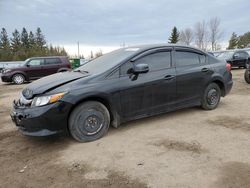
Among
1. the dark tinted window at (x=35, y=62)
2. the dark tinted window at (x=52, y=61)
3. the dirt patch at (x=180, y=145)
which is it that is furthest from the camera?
the dark tinted window at (x=52, y=61)

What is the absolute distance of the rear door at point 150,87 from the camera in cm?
405

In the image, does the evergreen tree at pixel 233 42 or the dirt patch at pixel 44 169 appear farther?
the evergreen tree at pixel 233 42

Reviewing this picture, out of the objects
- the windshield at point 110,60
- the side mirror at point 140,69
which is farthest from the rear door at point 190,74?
the windshield at point 110,60

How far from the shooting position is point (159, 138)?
3.84 m

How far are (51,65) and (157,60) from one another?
10835 millimetres

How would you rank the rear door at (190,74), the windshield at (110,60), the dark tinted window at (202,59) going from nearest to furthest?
the windshield at (110,60) < the rear door at (190,74) < the dark tinted window at (202,59)

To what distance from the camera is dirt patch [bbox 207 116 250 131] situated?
13.9 ft

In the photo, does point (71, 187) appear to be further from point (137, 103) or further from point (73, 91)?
point (137, 103)

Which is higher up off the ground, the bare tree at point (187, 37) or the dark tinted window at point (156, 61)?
the bare tree at point (187, 37)

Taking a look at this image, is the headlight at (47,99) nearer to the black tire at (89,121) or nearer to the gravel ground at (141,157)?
the black tire at (89,121)

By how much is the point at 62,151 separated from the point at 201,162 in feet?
6.58

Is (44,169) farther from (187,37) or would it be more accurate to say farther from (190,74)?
(187,37)

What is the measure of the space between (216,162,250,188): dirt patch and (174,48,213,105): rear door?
6.65 ft

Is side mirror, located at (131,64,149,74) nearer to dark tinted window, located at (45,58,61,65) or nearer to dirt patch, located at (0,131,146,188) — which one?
dirt patch, located at (0,131,146,188)
